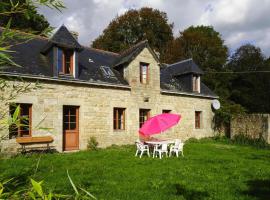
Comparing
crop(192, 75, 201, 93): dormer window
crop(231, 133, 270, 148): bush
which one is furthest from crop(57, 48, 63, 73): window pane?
crop(231, 133, 270, 148): bush

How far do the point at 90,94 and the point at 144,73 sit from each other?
4140 millimetres

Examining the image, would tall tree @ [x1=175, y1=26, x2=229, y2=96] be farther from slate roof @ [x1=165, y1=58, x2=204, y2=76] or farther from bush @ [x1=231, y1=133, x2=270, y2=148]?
bush @ [x1=231, y1=133, x2=270, y2=148]

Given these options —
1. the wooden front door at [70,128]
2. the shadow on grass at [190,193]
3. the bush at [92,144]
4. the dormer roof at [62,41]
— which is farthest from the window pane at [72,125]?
the shadow on grass at [190,193]

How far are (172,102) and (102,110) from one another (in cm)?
560

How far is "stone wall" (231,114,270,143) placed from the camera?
20.9 metres

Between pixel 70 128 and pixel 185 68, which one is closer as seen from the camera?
pixel 70 128

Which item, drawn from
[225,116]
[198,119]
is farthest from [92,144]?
[225,116]

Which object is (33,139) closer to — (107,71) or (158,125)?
(158,125)

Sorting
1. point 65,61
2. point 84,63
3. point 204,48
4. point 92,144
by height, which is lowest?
point 92,144

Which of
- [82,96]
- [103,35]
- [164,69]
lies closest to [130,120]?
[82,96]

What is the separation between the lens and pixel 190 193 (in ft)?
23.3

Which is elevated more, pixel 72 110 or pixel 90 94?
pixel 90 94

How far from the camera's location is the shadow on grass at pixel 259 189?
271 inches

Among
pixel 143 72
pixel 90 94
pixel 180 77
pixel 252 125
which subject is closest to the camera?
pixel 90 94
